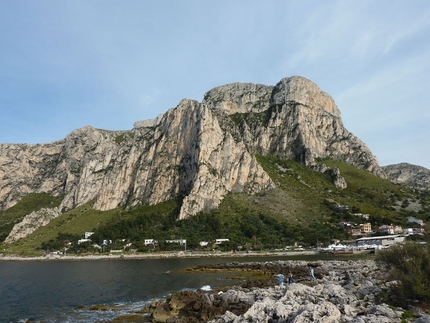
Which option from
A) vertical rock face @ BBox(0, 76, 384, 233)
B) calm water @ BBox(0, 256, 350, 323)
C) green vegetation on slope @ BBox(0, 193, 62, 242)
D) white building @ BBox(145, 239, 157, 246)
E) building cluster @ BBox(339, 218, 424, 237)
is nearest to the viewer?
calm water @ BBox(0, 256, 350, 323)

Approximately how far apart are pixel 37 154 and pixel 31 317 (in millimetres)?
189367

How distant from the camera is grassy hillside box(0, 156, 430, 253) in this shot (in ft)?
335

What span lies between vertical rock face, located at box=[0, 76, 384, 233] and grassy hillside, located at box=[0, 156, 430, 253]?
6.98 metres

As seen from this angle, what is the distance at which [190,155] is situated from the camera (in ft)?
442

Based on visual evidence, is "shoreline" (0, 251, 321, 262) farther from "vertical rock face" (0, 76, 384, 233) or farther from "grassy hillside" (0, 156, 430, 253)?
"vertical rock face" (0, 76, 384, 233)

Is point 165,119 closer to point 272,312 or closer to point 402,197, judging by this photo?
point 402,197

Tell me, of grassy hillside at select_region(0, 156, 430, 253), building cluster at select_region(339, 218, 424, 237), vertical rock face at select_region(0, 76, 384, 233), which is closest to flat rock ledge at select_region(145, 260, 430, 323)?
grassy hillside at select_region(0, 156, 430, 253)

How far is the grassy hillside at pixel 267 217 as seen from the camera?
102m

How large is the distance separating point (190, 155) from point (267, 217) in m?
42.7

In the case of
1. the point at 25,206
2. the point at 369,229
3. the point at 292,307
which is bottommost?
the point at 292,307

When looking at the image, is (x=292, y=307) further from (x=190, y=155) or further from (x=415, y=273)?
(x=190, y=155)

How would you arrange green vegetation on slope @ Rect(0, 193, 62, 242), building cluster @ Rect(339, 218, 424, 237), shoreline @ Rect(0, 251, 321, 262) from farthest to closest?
green vegetation on slope @ Rect(0, 193, 62, 242)
building cluster @ Rect(339, 218, 424, 237)
shoreline @ Rect(0, 251, 321, 262)

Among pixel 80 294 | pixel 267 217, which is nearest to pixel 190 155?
pixel 267 217

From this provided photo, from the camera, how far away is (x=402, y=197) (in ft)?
437
